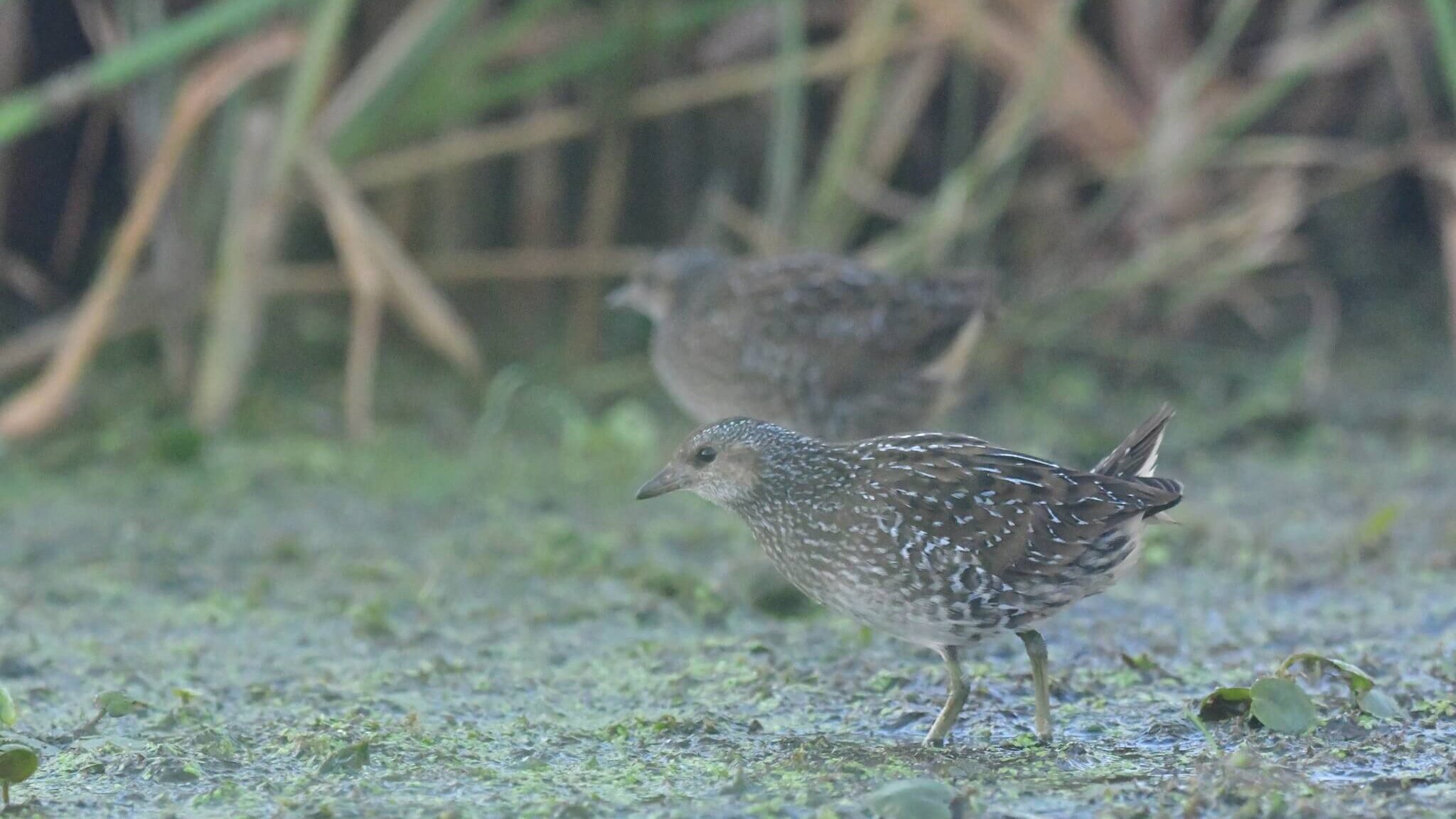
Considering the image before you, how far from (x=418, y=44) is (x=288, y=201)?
683mm

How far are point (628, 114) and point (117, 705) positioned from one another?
3312 millimetres

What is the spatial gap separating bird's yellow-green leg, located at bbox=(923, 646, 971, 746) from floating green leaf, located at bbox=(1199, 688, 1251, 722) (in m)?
0.41

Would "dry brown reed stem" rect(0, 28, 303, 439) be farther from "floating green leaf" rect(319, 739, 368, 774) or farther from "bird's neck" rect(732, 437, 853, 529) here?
"floating green leaf" rect(319, 739, 368, 774)

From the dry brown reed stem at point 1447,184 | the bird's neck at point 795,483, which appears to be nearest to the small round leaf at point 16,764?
the bird's neck at point 795,483

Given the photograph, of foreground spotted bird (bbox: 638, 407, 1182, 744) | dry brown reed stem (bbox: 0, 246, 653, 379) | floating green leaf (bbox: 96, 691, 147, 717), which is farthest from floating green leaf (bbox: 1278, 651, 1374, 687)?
dry brown reed stem (bbox: 0, 246, 653, 379)

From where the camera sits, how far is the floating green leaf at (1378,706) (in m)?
3.33

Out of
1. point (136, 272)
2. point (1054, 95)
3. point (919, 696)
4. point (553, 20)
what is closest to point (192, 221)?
point (136, 272)

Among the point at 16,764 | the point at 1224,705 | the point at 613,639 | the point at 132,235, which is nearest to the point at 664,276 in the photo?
the point at 132,235

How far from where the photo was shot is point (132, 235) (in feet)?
18.1

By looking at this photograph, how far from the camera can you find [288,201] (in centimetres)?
605

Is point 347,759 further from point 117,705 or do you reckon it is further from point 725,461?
point 725,461

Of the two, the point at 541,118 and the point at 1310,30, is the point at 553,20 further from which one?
the point at 1310,30

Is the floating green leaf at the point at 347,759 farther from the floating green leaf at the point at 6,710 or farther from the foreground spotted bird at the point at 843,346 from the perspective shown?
the foreground spotted bird at the point at 843,346

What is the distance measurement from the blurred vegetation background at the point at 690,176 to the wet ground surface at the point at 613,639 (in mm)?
399
